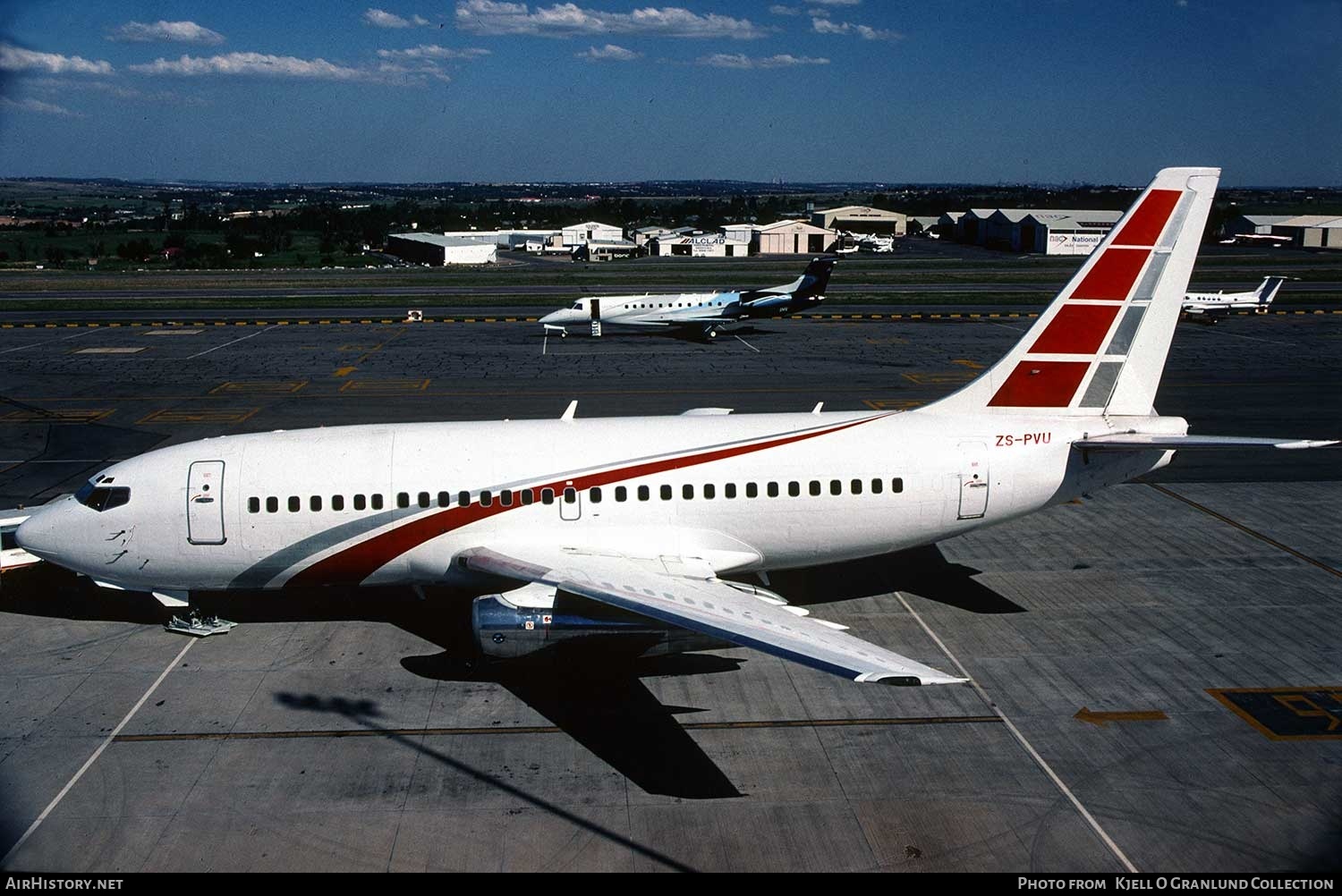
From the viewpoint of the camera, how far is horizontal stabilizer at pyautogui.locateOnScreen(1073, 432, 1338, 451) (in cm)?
1953

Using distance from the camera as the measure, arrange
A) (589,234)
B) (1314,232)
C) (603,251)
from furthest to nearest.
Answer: (589,234) → (603,251) → (1314,232)

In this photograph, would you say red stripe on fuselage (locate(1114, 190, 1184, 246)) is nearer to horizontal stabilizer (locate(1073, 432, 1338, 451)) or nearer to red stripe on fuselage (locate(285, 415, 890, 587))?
horizontal stabilizer (locate(1073, 432, 1338, 451))

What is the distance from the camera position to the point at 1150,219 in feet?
70.2

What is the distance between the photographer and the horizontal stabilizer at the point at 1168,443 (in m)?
19.5

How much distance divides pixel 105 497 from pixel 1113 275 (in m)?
20.9

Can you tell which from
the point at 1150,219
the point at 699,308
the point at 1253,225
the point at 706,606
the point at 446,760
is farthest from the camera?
the point at 1253,225

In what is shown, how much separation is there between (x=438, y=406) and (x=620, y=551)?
2599 centimetres

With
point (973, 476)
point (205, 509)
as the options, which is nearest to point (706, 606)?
point (973, 476)

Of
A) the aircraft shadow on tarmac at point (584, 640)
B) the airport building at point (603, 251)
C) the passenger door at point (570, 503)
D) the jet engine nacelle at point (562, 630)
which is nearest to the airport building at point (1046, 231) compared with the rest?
the airport building at point (603, 251)

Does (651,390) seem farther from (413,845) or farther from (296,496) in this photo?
(413,845)

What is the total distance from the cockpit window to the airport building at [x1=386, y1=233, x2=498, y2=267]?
12396 centimetres

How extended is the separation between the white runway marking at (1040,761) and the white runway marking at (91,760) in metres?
14.7

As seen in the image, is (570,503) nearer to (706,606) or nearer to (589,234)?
(706,606)

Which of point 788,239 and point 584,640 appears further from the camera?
point 788,239
